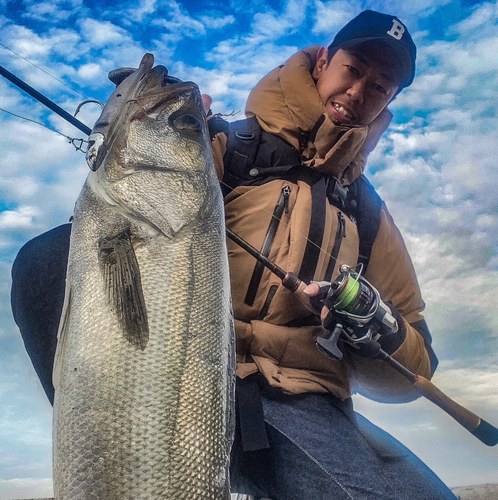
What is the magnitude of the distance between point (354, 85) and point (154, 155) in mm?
2299

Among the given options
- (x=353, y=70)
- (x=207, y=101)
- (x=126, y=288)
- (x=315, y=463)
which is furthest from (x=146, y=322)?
(x=353, y=70)

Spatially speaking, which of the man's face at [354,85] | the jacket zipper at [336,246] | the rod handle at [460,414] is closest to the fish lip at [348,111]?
the man's face at [354,85]

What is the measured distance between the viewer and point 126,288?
176 centimetres

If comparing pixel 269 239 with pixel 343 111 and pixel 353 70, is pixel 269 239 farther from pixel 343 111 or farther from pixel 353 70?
pixel 353 70

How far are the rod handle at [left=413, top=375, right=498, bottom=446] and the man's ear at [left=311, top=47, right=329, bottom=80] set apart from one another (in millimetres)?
2538

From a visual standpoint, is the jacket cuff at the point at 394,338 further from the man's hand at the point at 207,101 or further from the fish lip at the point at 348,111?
the man's hand at the point at 207,101

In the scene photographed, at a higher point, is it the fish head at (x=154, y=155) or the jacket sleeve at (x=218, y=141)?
the jacket sleeve at (x=218, y=141)

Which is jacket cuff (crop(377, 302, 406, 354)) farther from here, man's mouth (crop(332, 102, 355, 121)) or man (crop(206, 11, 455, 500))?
man's mouth (crop(332, 102, 355, 121))

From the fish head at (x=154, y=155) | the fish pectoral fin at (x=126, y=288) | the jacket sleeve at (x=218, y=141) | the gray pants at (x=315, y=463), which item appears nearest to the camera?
the fish pectoral fin at (x=126, y=288)

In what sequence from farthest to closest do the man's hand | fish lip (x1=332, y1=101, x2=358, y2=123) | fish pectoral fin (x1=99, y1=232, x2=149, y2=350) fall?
fish lip (x1=332, y1=101, x2=358, y2=123) → the man's hand → fish pectoral fin (x1=99, y1=232, x2=149, y2=350)

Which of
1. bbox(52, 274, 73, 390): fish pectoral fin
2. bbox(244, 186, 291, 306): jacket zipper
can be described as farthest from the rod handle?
bbox(52, 274, 73, 390): fish pectoral fin

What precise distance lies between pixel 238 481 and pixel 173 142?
6.93 ft

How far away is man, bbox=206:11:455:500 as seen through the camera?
9.59ft

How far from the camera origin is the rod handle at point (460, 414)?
343 centimetres
